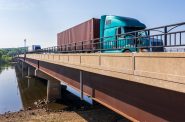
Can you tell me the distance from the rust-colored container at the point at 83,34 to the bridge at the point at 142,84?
5419 mm

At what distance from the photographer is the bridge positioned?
7.51 metres

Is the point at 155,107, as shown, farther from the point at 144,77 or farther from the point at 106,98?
the point at 106,98

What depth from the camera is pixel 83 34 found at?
2781cm

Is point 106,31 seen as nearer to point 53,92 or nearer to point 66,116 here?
point 66,116

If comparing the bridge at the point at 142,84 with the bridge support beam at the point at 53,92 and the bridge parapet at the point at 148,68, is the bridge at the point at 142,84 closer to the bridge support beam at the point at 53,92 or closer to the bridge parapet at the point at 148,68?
the bridge parapet at the point at 148,68

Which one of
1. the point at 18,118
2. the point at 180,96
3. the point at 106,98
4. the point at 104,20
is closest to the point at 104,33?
the point at 104,20

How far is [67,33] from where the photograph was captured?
36.1 m

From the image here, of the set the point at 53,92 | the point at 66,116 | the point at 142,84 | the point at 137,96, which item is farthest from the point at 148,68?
the point at 53,92

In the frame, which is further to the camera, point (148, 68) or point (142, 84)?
point (142, 84)

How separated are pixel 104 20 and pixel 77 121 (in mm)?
9484

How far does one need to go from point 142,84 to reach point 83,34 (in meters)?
18.8

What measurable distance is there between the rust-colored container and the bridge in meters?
5.42

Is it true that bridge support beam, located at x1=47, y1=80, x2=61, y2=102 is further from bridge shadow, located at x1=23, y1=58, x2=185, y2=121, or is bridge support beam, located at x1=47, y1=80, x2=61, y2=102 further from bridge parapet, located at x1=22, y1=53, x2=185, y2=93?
bridge parapet, located at x1=22, y1=53, x2=185, y2=93

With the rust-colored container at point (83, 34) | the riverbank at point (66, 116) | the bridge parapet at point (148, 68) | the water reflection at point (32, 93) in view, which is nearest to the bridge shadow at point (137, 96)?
the bridge parapet at point (148, 68)
